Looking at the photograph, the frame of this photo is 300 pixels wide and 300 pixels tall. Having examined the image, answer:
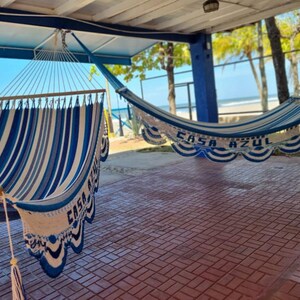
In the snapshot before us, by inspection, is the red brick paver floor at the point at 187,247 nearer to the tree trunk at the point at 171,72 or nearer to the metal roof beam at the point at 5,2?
the metal roof beam at the point at 5,2

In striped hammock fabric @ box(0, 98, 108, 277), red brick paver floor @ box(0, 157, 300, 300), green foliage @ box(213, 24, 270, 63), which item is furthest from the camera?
green foliage @ box(213, 24, 270, 63)

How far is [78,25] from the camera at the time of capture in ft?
12.4

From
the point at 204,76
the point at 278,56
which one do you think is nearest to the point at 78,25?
the point at 204,76

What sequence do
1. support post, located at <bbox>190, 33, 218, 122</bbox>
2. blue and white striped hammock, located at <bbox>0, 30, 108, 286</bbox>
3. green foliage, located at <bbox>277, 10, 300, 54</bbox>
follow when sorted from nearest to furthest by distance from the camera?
blue and white striped hammock, located at <bbox>0, 30, 108, 286</bbox>
support post, located at <bbox>190, 33, 218, 122</bbox>
green foliage, located at <bbox>277, 10, 300, 54</bbox>

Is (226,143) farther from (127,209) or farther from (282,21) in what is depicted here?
(282,21)

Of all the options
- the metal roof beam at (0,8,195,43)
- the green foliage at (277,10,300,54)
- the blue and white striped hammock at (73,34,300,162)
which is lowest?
the blue and white striped hammock at (73,34,300,162)

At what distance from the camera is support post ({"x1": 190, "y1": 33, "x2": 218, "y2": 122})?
5.29m

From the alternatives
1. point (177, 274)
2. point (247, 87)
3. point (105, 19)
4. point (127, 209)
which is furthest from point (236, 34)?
point (247, 87)

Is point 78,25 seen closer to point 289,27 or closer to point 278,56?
point 278,56

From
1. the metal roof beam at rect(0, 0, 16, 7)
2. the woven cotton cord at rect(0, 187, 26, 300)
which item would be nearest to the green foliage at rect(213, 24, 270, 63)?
the metal roof beam at rect(0, 0, 16, 7)

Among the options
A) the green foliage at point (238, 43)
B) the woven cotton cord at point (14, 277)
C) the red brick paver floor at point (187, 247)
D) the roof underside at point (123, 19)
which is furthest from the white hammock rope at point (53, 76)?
the green foliage at point (238, 43)

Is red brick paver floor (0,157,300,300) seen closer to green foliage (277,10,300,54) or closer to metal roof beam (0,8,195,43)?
metal roof beam (0,8,195,43)

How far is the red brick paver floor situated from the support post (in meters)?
1.73

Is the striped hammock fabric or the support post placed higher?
the support post
